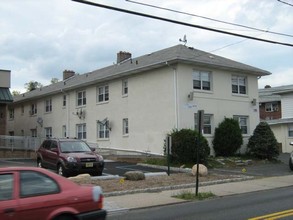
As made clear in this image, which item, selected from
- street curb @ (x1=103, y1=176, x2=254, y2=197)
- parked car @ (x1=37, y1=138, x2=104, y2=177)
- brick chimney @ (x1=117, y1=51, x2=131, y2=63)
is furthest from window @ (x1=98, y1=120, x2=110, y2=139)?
street curb @ (x1=103, y1=176, x2=254, y2=197)

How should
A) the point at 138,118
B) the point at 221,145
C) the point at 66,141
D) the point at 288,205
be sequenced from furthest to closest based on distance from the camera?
1. the point at 138,118
2. the point at 221,145
3. the point at 66,141
4. the point at 288,205

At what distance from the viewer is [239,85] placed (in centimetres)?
2989

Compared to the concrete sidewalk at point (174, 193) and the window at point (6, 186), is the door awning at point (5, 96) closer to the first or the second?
the concrete sidewalk at point (174, 193)

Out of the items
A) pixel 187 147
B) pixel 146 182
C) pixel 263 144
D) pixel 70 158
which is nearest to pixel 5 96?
pixel 187 147

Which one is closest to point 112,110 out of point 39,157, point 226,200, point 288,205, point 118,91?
point 118,91

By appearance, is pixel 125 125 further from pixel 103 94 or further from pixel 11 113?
pixel 11 113

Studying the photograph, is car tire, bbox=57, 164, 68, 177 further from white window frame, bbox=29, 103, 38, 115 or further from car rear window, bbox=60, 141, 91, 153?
white window frame, bbox=29, 103, 38, 115

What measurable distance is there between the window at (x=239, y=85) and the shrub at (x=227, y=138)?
314cm

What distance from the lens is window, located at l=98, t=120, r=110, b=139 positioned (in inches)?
1252

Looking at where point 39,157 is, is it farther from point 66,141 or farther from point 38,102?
point 38,102

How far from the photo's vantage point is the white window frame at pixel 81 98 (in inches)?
Result: 1377

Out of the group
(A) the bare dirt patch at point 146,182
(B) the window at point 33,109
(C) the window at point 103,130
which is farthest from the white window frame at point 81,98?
(A) the bare dirt patch at point 146,182

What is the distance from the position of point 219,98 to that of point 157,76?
170 inches

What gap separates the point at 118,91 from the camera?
31000 millimetres
